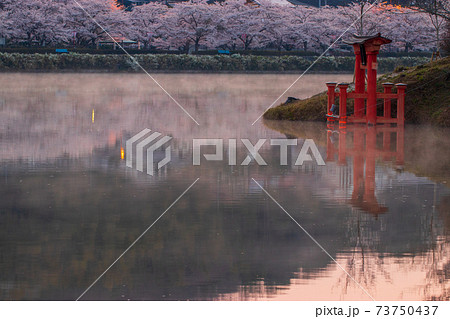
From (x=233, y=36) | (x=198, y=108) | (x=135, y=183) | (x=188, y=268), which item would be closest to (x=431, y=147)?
(x=135, y=183)

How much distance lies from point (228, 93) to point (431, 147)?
20.1m

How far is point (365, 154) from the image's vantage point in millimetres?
14203

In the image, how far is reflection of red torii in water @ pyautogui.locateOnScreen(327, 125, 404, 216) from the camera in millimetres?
9844

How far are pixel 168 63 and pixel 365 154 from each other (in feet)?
160

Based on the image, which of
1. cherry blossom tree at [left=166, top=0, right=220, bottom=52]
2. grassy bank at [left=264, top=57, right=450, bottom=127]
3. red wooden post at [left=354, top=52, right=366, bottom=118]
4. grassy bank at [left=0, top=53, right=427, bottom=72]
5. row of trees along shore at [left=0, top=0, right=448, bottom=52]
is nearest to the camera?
red wooden post at [left=354, top=52, right=366, bottom=118]

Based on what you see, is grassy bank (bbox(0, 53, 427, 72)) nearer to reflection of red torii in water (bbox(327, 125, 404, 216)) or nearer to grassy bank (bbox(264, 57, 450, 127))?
grassy bank (bbox(264, 57, 450, 127))

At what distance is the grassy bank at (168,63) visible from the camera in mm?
57844

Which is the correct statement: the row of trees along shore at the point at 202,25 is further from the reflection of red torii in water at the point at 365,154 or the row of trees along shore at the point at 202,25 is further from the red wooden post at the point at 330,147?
the red wooden post at the point at 330,147

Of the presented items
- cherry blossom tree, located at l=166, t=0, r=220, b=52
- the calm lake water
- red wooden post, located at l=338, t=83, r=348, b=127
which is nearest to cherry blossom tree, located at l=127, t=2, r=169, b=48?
cherry blossom tree, located at l=166, t=0, r=220, b=52

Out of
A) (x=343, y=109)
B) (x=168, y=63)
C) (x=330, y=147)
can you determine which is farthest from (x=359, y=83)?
(x=168, y=63)

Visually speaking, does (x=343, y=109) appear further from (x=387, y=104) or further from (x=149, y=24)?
(x=149, y=24)

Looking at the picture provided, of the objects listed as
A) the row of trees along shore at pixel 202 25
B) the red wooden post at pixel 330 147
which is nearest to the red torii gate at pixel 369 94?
the red wooden post at pixel 330 147

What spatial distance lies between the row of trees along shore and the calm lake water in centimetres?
5858

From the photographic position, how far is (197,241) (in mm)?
7676
